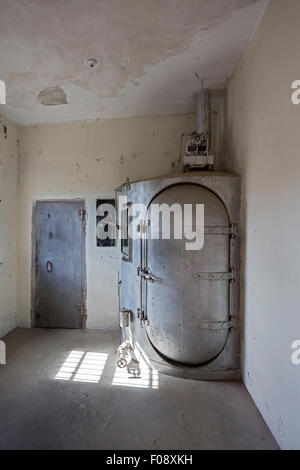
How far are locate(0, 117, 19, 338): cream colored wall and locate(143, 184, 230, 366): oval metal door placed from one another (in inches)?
82.9

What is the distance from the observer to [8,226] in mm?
3182

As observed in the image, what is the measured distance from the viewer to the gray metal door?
3311 millimetres

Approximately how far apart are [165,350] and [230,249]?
110 centimetres

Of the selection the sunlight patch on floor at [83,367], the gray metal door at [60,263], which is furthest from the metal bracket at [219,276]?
the gray metal door at [60,263]

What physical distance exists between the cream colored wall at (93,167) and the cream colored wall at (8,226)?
0.09m

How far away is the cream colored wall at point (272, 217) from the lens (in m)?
1.35

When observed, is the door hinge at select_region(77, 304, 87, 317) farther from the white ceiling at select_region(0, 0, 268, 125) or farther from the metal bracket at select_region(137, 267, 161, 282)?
the white ceiling at select_region(0, 0, 268, 125)

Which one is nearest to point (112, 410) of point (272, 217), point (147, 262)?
point (147, 262)

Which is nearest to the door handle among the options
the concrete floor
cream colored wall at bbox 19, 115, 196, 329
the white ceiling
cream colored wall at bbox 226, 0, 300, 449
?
cream colored wall at bbox 19, 115, 196, 329

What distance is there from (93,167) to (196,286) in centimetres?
212

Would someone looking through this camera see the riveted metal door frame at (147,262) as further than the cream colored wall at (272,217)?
Yes

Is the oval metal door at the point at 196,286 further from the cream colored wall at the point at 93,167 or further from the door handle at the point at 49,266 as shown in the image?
the door handle at the point at 49,266
